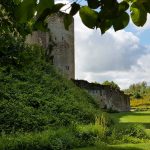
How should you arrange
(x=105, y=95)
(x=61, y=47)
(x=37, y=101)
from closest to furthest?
(x=37, y=101)
(x=61, y=47)
(x=105, y=95)

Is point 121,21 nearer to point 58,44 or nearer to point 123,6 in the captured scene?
point 123,6

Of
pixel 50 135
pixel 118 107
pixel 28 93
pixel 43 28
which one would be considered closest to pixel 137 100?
pixel 118 107

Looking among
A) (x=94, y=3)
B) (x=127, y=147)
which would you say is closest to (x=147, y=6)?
(x=94, y=3)

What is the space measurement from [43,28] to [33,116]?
12.9 meters

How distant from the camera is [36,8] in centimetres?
167

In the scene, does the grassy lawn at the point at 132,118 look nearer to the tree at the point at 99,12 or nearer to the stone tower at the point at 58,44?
the stone tower at the point at 58,44

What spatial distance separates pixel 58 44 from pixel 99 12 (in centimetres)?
2759

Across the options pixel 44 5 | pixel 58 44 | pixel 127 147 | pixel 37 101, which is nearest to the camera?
pixel 44 5

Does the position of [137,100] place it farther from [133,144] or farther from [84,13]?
[84,13]

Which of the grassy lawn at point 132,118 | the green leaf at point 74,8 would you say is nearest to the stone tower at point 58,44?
the grassy lawn at point 132,118

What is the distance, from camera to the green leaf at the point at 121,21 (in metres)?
1.74

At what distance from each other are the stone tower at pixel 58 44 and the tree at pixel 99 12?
26.0 meters

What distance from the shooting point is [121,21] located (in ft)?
5.80

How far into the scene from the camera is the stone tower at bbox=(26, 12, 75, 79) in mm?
28094
